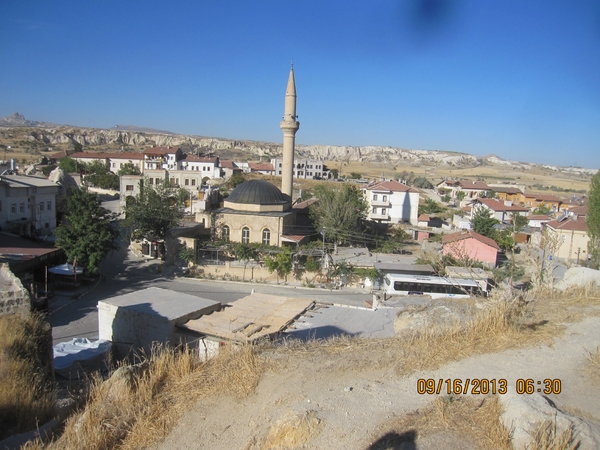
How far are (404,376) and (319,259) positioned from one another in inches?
767

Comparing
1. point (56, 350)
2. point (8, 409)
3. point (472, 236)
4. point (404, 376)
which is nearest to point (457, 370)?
point (404, 376)

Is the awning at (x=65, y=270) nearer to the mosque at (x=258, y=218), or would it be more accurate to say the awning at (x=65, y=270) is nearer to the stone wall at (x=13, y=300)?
the mosque at (x=258, y=218)

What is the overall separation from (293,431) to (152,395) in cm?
186

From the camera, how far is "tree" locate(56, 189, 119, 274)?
20.6 metres

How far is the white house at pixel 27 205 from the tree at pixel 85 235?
20.5 ft

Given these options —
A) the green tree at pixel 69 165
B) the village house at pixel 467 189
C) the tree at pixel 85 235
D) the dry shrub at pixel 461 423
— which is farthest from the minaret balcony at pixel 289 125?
the village house at pixel 467 189

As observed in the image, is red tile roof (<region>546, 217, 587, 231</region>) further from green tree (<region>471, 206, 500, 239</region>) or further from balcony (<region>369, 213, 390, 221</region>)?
balcony (<region>369, 213, 390, 221</region>)

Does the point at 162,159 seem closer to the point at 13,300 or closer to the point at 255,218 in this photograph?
the point at 255,218

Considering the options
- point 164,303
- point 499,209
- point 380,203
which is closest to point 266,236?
point 380,203

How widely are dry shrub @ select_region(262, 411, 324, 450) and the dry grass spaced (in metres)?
3.02

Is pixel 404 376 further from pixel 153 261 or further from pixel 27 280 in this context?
pixel 153 261

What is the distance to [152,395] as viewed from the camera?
16.8ft

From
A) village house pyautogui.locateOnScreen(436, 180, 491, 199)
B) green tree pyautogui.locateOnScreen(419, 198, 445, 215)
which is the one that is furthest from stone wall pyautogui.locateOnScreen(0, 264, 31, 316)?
village house pyautogui.locateOnScreen(436, 180, 491, 199)

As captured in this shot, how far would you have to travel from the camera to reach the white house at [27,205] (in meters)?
25.7
